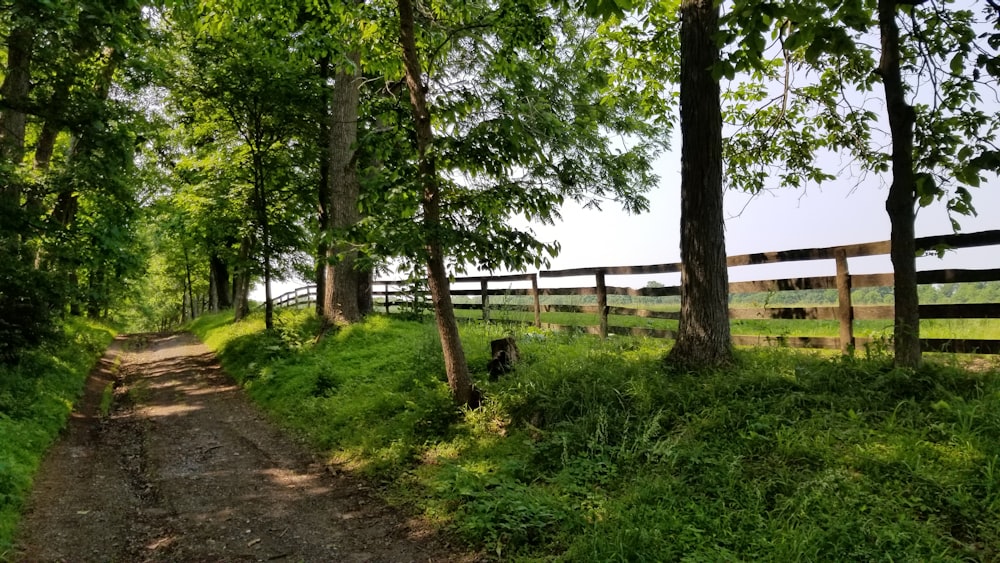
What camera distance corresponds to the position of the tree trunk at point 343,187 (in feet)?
38.9

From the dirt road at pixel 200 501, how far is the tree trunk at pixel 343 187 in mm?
3456

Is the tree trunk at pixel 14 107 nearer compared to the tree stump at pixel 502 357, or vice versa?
the tree stump at pixel 502 357

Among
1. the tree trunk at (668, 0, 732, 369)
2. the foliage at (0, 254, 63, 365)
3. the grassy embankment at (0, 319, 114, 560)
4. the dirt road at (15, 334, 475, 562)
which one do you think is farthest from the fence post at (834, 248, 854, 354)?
the foliage at (0, 254, 63, 365)

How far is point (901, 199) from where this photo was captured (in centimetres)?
488

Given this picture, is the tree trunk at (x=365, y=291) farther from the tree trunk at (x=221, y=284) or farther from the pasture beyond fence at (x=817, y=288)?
the tree trunk at (x=221, y=284)

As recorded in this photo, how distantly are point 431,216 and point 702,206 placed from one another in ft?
9.89

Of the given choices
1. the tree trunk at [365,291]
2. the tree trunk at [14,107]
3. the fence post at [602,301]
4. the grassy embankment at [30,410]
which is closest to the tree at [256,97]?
the tree trunk at [365,291]

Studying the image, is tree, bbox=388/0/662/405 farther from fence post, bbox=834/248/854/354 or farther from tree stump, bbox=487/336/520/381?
fence post, bbox=834/248/854/354

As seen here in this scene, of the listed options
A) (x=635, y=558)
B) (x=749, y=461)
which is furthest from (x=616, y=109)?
(x=635, y=558)

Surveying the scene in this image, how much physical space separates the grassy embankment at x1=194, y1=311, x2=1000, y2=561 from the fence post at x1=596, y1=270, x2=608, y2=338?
7.21ft

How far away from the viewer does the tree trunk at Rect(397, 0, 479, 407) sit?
20.8 feet

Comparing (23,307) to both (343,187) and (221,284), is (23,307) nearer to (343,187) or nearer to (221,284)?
(343,187)

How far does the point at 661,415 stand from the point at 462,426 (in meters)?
2.30

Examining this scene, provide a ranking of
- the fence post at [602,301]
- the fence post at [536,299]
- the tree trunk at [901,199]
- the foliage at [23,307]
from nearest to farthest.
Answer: the tree trunk at [901,199], the foliage at [23,307], the fence post at [602,301], the fence post at [536,299]
